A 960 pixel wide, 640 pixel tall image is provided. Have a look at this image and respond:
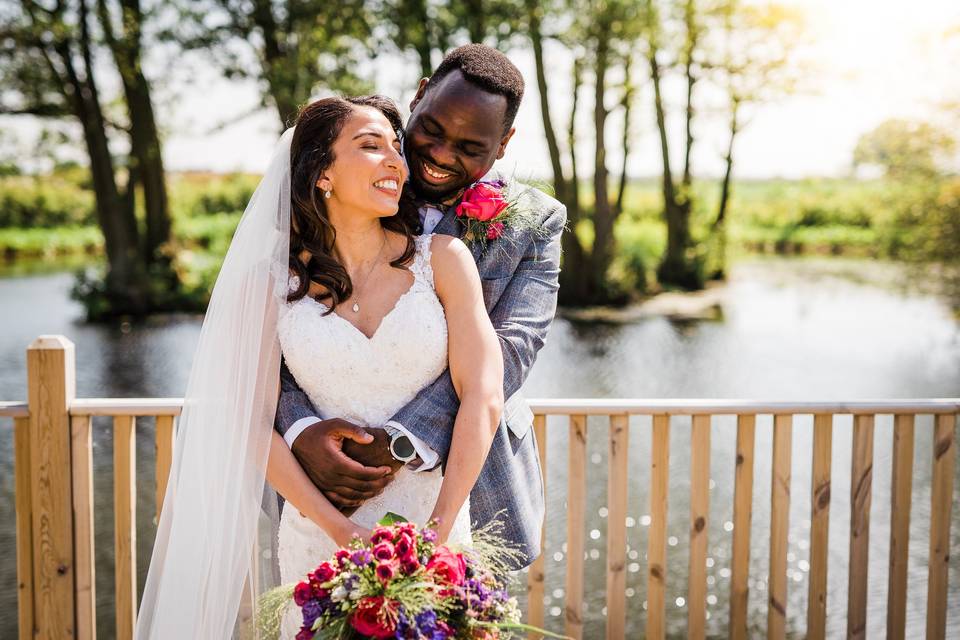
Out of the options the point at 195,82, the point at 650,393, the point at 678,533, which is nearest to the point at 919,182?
the point at 650,393

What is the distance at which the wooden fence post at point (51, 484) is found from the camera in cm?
243

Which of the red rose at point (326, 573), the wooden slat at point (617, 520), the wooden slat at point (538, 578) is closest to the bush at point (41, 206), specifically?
the wooden slat at point (538, 578)

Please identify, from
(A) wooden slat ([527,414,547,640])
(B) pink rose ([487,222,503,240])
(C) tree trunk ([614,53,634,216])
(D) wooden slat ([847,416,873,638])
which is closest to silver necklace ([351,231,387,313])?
(B) pink rose ([487,222,503,240])

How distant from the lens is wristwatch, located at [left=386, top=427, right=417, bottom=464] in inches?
70.0

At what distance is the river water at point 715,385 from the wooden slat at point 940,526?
213 cm

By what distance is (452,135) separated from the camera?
74.3 inches

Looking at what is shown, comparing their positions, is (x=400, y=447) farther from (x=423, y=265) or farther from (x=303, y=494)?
(x=423, y=265)

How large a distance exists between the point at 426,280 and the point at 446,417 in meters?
0.27

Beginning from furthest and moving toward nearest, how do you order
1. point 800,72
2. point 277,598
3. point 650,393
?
point 800,72 < point 650,393 < point 277,598

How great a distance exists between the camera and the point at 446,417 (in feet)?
5.95

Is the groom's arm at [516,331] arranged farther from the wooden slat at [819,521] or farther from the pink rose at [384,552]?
the wooden slat at [819,521]

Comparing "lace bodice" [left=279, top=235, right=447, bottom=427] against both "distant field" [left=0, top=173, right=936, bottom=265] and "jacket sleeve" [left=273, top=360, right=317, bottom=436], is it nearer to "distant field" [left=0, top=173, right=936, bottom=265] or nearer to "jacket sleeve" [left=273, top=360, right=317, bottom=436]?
"jacket sleeve" [left=273, top=360, right=317, bottom=436]

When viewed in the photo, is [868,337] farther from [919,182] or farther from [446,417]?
[446,417]

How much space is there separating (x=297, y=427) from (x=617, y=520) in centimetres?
110
